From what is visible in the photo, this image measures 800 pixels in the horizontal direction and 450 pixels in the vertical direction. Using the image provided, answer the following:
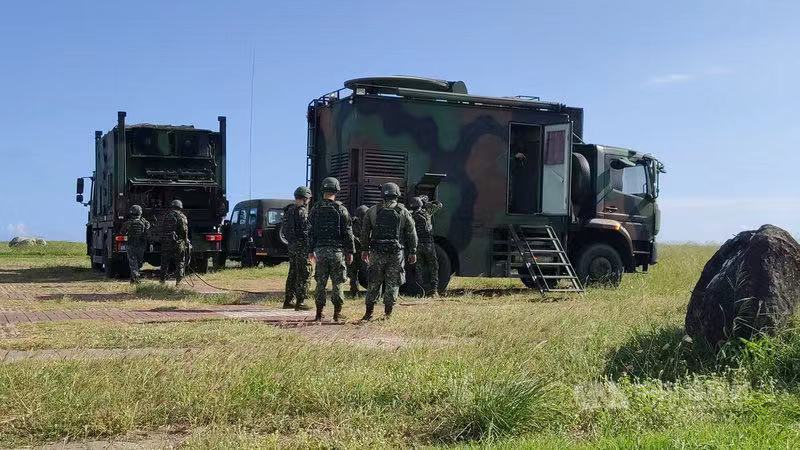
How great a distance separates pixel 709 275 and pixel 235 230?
18.8 meters

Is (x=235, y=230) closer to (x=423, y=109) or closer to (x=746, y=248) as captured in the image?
(x=423, y=109)

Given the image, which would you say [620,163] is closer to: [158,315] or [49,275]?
[158,315]

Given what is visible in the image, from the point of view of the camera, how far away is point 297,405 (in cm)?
528

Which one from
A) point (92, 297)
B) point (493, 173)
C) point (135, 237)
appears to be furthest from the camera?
point (135, 237)

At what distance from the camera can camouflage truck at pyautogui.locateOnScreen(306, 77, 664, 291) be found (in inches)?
552

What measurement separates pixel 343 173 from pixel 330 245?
403 centimetres

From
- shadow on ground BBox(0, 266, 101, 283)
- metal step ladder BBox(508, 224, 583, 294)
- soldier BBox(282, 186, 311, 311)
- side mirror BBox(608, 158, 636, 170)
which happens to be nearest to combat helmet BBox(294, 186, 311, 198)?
soldier BBox(282, 186, 311, 311)

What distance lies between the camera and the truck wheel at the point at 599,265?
614 inches

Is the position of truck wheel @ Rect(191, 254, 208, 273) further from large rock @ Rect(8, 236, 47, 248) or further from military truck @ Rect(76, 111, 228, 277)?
large rock @ Rect(8, 236, 47, 248)

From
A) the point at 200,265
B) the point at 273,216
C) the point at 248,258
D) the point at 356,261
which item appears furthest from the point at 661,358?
the point at 248,258

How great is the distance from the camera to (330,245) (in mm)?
10320

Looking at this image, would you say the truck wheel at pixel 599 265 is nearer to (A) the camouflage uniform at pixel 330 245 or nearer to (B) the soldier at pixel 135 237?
(A) the camouflage uniform at pixel 330 245

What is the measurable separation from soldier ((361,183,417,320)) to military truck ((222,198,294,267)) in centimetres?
1131

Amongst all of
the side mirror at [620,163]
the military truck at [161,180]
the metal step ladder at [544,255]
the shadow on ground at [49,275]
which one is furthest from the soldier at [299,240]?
the shadow on ground at [49,275]
